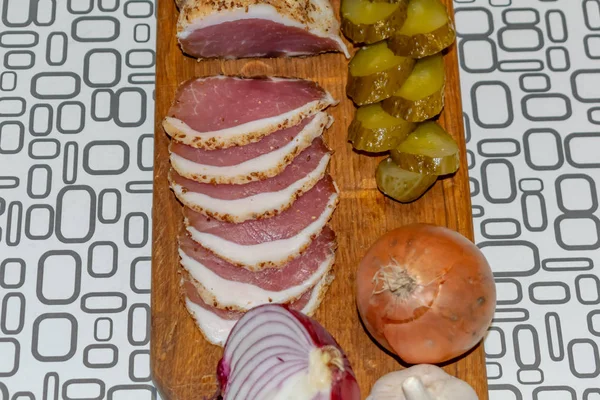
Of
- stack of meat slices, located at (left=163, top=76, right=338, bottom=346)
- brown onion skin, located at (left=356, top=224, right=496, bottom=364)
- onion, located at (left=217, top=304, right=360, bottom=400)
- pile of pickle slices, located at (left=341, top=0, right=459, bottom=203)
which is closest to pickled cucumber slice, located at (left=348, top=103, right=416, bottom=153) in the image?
pile of pickle slices, located at (left=341, top=0, right=459, bottom=203)

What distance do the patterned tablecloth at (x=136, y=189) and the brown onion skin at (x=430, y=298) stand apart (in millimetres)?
354

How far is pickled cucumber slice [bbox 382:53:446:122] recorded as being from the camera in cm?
228

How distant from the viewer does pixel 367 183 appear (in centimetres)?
245

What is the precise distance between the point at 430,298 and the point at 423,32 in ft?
2.46

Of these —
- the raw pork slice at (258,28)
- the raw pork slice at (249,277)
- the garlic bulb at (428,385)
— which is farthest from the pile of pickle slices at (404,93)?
the garlic bulb at (428,385)

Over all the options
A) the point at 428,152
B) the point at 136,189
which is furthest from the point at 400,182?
the point at 136,189

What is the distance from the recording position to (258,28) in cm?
249

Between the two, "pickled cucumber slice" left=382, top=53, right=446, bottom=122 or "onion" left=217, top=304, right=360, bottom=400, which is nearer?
"onion" left=217, top=304, right=360, bottom=400

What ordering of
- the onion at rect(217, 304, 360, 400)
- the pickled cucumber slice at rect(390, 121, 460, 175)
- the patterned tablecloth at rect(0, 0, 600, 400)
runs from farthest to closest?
the patterned tablecloth at rect(0, 0, 600, 400) → the pickled cucumber slice at rect(390, 121, 460, 175) → the onion at rect(217, 304, 360, 400)

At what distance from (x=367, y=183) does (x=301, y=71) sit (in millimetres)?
420

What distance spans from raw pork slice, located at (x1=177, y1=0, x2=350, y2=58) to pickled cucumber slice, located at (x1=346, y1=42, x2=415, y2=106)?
7.6 inches

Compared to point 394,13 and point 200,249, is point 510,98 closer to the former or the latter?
point 394,13

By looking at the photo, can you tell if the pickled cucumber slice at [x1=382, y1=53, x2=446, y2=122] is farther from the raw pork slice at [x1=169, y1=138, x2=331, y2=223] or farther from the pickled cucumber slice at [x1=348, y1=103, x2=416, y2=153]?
the raw pork slice at [x1=169, y1=138, x2=331, y2=223]

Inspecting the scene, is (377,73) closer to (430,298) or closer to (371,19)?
(371,19)
